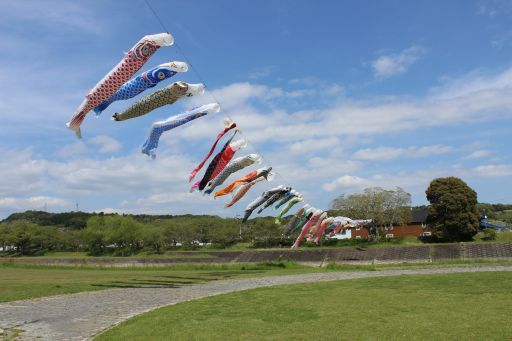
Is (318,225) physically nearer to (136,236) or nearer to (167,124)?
(167,124)

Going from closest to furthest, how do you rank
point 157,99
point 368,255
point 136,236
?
point 157,99
point 368,255
point 136,236

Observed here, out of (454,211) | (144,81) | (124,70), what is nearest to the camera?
(124,70)

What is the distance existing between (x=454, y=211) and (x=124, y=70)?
1700 inches

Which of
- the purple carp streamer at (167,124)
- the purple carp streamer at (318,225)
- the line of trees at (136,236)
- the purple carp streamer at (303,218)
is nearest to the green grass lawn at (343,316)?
the purple carp streamer at (167,124)

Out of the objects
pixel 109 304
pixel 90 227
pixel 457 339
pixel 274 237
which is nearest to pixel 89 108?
pixel 109 304

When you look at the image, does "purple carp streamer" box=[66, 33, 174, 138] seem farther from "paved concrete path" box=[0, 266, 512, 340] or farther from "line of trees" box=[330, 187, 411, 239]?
"line of trees" box=[330, 187, 411, 239]

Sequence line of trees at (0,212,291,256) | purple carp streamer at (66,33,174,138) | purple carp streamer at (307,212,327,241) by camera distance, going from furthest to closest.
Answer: line of trees at (0,212,291,256) → purple carp streamer at (307,212,327,241) → purple carp streamer at (66,33,174,138)

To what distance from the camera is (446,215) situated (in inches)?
1857

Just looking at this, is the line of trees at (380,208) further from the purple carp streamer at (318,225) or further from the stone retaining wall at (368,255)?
the purple carp streamer at (318,225)

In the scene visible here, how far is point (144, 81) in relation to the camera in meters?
12.9

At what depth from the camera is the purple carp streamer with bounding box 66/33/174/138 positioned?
1211 cm

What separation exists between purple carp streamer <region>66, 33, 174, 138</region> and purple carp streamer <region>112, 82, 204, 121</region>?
4.60ft

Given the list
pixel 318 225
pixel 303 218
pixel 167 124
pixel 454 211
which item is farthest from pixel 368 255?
pixel 167 124

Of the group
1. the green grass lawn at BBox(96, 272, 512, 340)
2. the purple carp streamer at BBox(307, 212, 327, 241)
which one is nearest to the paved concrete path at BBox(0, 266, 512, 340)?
the green grass lawn at BBox(96, 272, 512, 340)
